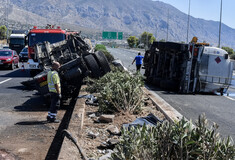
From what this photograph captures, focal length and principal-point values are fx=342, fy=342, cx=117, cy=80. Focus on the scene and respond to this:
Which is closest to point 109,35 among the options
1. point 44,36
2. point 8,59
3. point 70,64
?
point 8,59

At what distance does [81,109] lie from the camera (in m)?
8.64

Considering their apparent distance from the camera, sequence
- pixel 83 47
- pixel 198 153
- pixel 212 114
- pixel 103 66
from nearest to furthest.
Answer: pixel 198 153 < pixel 212 114 < pixel 103 66 < pixel 83 47

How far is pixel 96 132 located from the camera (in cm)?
670

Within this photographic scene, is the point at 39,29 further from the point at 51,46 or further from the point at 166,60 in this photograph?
the point at 166,60

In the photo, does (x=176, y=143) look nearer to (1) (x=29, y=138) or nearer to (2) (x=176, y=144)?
(2) (x=176, y=144)

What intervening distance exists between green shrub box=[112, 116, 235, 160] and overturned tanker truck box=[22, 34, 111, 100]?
7.37 metres

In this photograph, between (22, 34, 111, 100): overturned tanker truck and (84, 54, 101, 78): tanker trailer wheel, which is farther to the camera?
(84, 54, 101, 78): tanker trailer wheel

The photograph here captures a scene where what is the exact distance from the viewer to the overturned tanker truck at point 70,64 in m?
11.5

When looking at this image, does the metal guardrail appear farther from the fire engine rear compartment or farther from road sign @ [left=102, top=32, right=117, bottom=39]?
road sign @ [left=102, top=32, right=117, bottom=39]

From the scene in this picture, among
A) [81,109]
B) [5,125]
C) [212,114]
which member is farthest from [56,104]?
[212,114]

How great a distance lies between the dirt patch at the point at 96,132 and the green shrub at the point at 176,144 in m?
1.52

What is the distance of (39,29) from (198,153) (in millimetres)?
16044

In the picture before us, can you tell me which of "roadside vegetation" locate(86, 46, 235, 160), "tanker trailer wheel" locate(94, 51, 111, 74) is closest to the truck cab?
"tanker trailer wheel" locate(94, 51, 111, 74)

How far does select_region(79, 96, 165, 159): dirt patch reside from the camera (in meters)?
5.57
